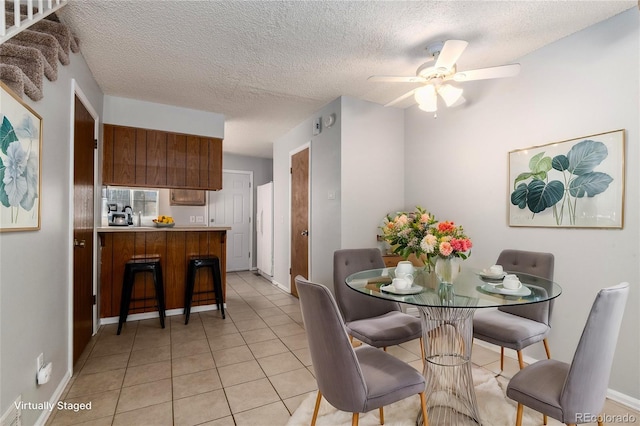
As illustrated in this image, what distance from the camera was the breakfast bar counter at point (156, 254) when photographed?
331 centimetres

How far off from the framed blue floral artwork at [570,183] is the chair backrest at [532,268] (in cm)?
34

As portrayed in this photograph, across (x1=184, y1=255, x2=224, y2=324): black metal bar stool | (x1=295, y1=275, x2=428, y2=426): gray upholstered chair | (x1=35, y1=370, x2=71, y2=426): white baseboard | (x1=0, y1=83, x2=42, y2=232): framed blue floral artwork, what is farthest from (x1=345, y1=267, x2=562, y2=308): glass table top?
(x1=184, y1=255, x2=224, y2=324): black metal bar stool

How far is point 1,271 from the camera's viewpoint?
1.31 m

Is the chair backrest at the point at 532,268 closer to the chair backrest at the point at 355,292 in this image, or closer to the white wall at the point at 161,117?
the chair backrest at the point at 355,292

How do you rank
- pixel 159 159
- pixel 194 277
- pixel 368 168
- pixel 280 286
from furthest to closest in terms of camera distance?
pixel 280 286, pixel 159 159, pixel 368 168, pixel 194 277

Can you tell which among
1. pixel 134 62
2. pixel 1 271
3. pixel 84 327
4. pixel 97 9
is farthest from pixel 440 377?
pixel 134 62

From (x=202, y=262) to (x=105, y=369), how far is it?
136cm

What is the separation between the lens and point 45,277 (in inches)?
70.5

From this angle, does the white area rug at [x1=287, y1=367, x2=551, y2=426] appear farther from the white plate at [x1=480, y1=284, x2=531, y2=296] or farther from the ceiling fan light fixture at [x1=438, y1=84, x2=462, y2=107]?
the ceiling fan light fixture at [x1=438, y1=84, x2=462, y2=107]

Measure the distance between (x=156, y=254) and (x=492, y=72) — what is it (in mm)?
3714

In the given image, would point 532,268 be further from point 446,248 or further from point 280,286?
point 280,286

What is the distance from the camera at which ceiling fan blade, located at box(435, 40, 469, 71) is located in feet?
6.15

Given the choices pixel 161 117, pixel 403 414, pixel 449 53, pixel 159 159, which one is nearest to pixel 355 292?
pixel 403 414

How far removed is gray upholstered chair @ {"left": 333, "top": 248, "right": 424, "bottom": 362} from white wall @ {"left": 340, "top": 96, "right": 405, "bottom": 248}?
0.98 metres
